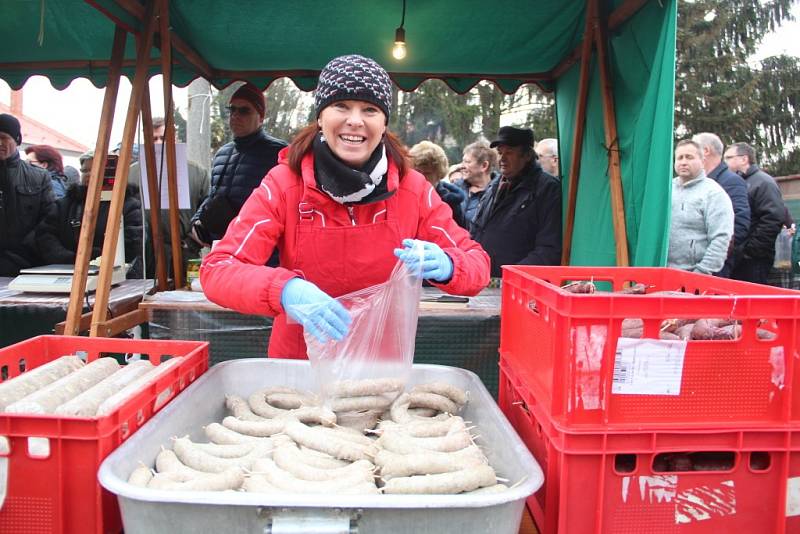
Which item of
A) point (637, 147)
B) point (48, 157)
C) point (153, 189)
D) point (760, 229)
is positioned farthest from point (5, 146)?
point (760, 229)

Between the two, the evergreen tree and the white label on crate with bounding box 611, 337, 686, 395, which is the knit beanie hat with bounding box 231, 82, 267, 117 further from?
the evergreen tree

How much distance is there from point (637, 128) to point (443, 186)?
2.08 m

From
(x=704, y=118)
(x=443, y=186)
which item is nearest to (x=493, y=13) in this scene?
(x=443, y=186)

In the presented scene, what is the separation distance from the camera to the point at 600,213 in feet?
14.7

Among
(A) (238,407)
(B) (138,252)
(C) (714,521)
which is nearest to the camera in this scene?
(C) (714,521)

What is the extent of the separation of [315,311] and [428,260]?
419mm

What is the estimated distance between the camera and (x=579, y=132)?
4812mm

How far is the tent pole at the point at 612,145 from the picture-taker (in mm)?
3801

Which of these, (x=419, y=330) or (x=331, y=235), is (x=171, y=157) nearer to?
(x=419, y=330)

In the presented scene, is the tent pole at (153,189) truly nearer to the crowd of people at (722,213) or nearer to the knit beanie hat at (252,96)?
the knit beanie hat at (252,96)

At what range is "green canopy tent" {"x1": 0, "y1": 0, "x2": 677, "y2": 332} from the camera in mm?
3607

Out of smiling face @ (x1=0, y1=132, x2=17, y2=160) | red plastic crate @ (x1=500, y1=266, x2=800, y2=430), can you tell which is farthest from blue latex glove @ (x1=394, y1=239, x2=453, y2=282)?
smiling face @ (x1=0, y1=132, x2=17, y2=160)

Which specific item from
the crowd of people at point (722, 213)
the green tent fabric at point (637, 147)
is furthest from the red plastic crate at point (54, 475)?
the crowd of people at point (722, 213)

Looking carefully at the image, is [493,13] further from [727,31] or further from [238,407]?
[727,31]
